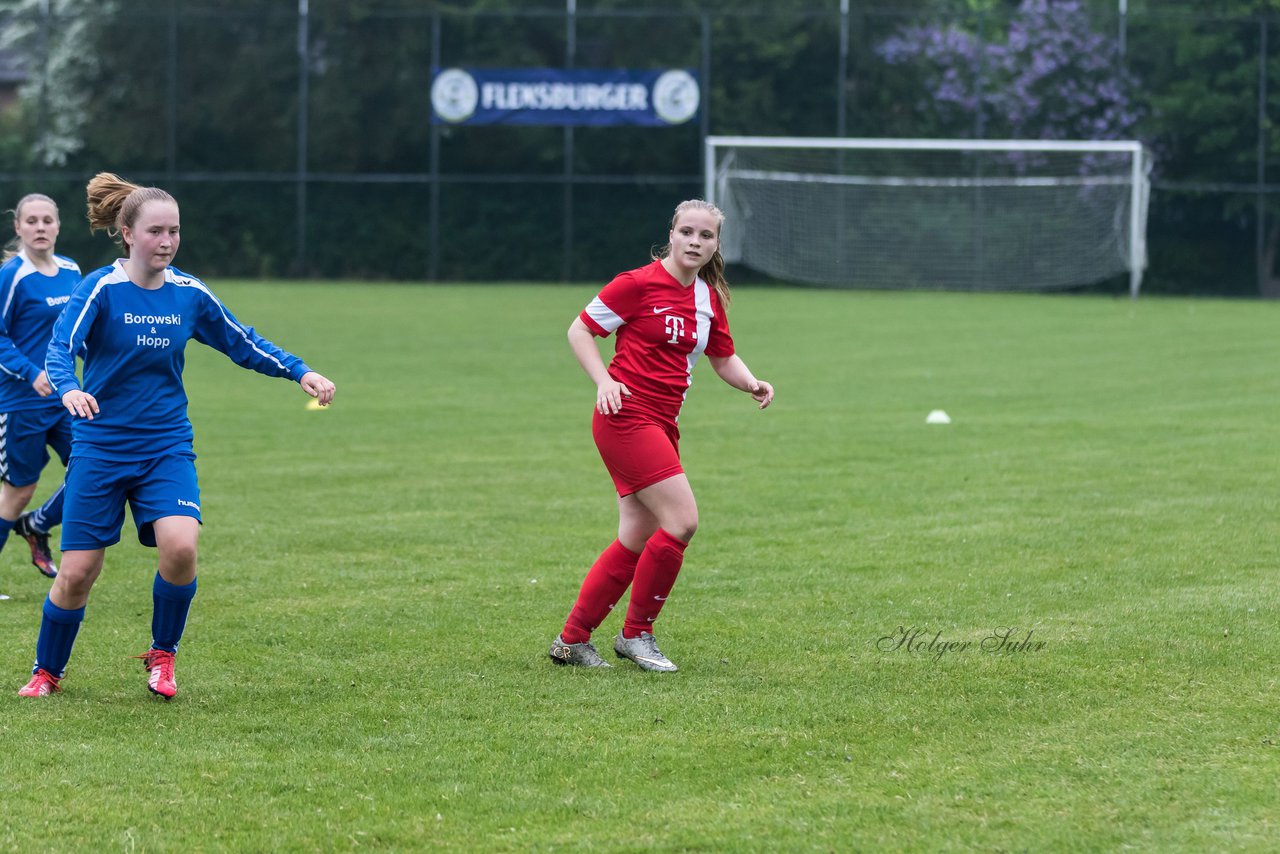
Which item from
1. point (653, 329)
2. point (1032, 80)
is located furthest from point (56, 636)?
point (1032, 80)

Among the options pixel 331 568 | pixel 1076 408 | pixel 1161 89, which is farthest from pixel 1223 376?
pixel 1161 89

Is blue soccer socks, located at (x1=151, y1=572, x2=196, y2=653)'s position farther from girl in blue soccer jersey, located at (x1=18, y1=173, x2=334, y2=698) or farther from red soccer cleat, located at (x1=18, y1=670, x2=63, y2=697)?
Answer: red soccer cleat, located at (x1=18, y1=670, x2=63, y2=697)

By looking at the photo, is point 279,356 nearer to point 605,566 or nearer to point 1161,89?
point 605,566

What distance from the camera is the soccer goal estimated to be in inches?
1272

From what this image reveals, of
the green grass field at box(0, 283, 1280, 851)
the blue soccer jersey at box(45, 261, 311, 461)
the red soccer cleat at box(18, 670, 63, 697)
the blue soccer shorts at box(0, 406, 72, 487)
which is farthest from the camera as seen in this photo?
the blue soccer shorts at box(0, 406, 72, 487)

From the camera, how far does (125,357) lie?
558 cm

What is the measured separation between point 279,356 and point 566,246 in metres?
30.1

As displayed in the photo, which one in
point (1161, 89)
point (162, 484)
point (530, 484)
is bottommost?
point (530, 484)

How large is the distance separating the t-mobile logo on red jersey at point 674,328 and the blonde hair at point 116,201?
1827 millimetres

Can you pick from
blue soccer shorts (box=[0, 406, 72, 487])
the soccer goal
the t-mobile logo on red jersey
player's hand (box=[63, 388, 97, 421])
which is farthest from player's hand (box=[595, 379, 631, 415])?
the soccer goal

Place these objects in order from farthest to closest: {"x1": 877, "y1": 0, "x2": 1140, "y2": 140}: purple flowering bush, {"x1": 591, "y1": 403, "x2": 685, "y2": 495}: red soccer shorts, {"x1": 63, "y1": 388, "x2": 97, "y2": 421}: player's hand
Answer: {"x1": 877, "y1": 0, "x2": 1140, "y2": 140}: purple flowering bush < {"x1": 591, "y1": 403, "x2": 685, "y2": 495}: red soccer shorts < {"x1": 63, "y1": 388, "x2": 97, "y2": 421}: player's hand

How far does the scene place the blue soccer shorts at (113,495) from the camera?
557 cm

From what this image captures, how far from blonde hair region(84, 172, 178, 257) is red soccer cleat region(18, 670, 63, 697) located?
152 centimetres

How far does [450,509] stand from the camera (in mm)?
9914
